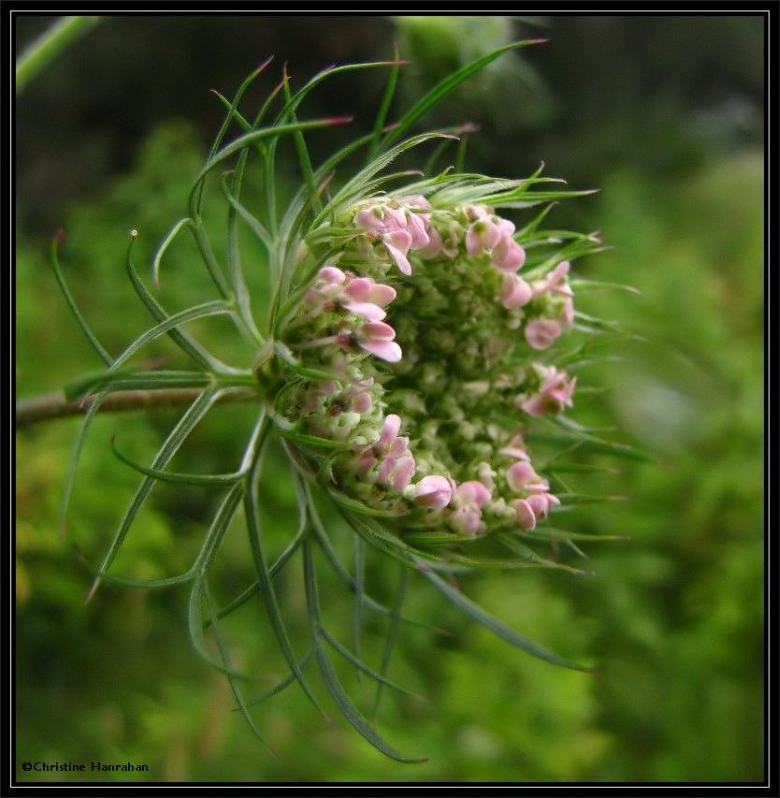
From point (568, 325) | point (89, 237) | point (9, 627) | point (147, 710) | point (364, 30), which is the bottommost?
point (147, 710)

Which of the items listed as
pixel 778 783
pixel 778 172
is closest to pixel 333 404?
pixel 778 172

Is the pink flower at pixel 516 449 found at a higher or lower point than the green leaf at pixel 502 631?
higher

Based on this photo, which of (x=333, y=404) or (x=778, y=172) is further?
(x=778, y=172)

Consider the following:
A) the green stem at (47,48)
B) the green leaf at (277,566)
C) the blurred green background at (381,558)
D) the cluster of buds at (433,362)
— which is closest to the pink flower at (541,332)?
the cluster of buds at (433,362)

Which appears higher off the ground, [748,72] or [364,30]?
[748,72]

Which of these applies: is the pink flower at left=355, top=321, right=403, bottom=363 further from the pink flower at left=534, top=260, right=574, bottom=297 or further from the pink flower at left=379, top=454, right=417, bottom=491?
the pink flower at left=534, top=260, right=574, bottom=297

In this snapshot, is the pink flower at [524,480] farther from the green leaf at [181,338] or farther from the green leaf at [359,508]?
the green leaf at [181,338]

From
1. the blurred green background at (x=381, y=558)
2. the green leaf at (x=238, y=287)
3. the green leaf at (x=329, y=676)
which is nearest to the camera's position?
the green leaf at (x=329, y=676)

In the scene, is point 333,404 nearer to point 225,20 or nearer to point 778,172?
point 778,172
